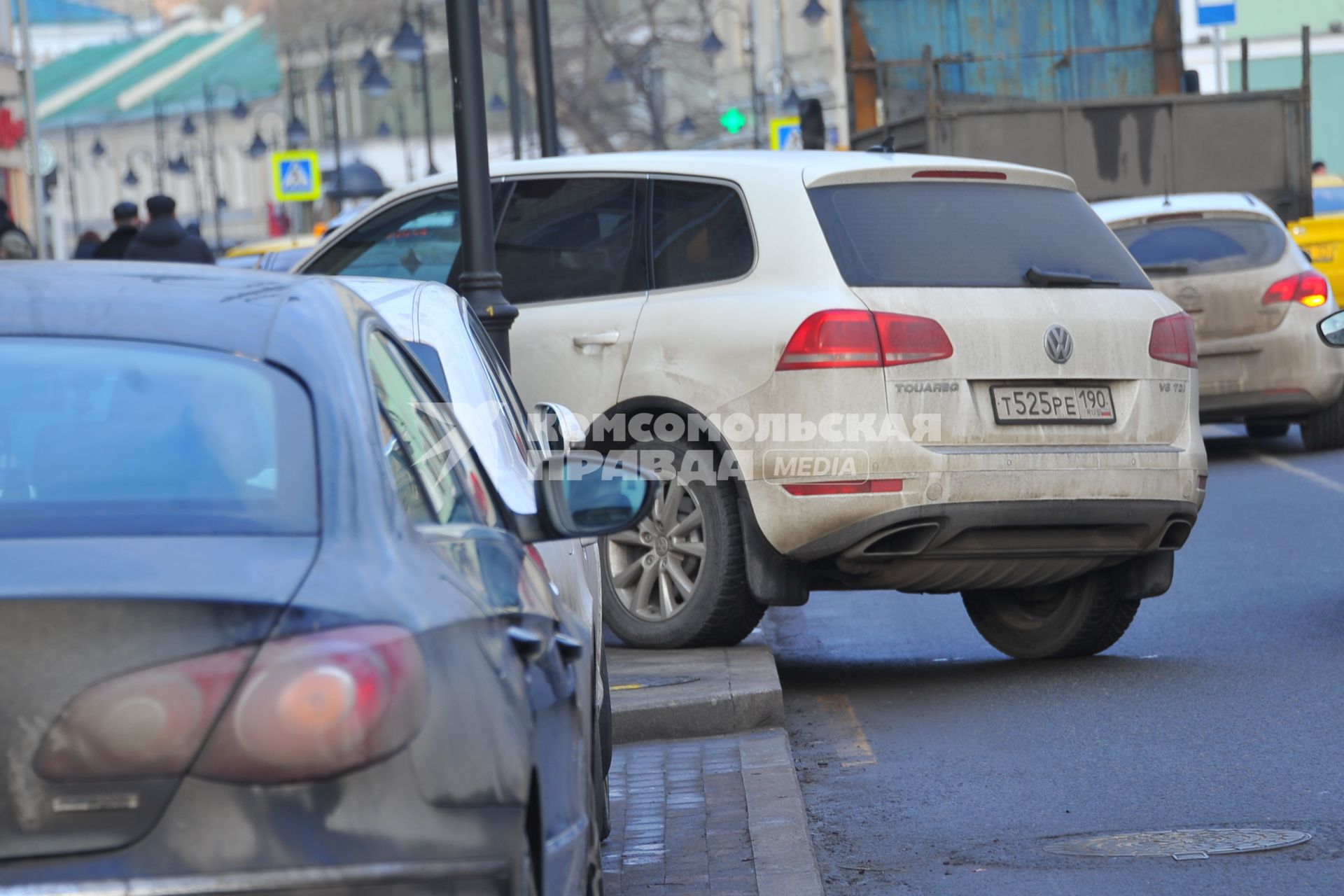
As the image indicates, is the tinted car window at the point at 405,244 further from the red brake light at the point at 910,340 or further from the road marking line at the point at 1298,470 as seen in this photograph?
the road marking line at the point at 1298,470

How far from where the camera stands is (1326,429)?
51.7 feet

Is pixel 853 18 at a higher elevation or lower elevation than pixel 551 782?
higher

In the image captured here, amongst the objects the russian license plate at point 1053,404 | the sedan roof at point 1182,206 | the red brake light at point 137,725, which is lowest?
the russian license plate at point 1053,404

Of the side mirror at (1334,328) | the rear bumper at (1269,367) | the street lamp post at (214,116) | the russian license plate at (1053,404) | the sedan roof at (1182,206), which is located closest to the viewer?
the russian license plate at (1053,404)

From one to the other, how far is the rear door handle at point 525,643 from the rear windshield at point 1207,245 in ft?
39.6

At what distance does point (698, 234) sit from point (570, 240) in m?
0.74

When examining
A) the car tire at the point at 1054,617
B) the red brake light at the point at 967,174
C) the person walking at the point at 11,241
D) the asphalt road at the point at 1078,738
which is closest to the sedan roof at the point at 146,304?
the asphalt road at the point at 1078,738

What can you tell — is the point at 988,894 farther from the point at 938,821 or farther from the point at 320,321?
the point at 320,321

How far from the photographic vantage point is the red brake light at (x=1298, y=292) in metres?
14.9

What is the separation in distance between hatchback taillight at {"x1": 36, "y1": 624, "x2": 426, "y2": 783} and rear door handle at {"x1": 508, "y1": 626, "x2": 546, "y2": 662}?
55 cm

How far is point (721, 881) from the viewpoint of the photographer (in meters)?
5.27

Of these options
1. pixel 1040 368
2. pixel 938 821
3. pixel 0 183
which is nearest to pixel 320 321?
pixel 938 821

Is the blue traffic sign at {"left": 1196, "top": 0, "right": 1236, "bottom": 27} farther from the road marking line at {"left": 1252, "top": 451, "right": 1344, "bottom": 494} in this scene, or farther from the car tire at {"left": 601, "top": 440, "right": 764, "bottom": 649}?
the car tire at {"left": 601, "top": 440, "right": 764, "bottom": 649}

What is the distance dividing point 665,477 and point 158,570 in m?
5.25
